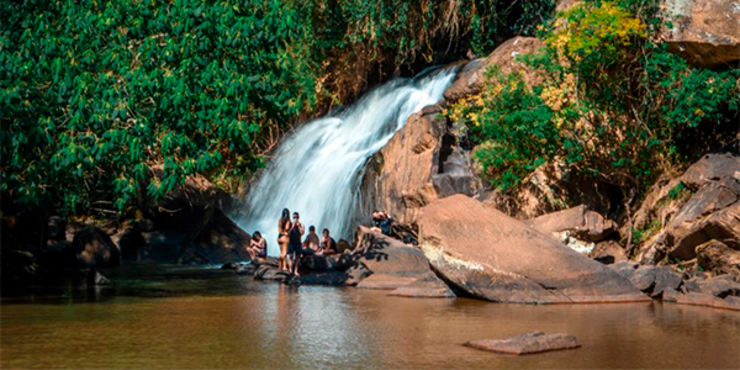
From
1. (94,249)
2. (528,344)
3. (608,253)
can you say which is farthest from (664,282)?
(94,249)

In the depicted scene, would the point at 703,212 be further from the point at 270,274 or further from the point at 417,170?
the point at 417,170

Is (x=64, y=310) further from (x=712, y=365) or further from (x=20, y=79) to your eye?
(x=712, y=365)

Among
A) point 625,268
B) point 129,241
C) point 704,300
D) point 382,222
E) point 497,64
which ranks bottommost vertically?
point 704,300

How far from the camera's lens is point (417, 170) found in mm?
26797

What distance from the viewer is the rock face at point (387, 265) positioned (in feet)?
62.2

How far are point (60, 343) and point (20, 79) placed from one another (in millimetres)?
5194

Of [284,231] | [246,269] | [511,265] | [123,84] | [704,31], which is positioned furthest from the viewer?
[246,269]

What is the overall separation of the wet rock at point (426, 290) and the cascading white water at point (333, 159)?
442 inches

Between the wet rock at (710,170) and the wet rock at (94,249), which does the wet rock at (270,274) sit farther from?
the wet rock at (710,170)

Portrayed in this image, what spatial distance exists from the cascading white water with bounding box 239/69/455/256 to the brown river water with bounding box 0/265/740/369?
11.9 meters

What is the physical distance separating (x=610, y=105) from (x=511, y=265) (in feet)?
24.6

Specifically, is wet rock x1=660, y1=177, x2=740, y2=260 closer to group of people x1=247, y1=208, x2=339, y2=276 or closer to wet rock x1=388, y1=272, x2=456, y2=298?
wet rock x1=388, y1=272, x2=456, y2=298

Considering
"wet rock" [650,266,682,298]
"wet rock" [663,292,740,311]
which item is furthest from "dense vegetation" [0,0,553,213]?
"wet rock" [663,292,740,311]

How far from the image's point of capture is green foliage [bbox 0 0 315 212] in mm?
14297
